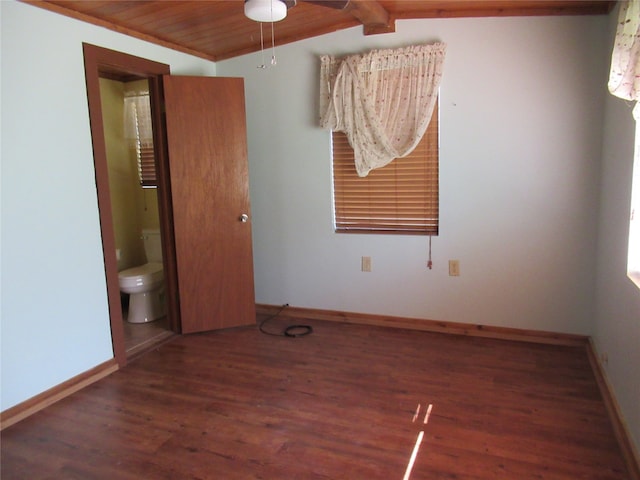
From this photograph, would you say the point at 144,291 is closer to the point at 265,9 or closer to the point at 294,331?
the point at 294,331

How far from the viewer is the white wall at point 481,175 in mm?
3123

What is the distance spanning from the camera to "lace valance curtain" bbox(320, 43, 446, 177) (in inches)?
133

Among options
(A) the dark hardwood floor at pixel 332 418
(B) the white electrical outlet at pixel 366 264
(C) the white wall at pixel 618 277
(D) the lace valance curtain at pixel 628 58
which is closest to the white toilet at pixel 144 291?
(A) the dark hardwood floor at pixel 332 418

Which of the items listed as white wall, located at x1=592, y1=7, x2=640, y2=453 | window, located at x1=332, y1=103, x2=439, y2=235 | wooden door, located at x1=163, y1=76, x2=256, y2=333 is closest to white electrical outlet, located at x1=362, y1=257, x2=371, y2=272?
window, located at x1=332, y1=103, x2=439, y2=235

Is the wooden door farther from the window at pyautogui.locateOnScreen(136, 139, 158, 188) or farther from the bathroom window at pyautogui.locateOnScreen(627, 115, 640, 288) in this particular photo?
the bathroom window at pyautogui.locateOnScreen(627, 115, 640, 288)

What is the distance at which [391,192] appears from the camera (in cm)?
367

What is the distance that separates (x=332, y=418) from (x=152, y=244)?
2.72 meters

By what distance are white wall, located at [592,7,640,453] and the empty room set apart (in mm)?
28

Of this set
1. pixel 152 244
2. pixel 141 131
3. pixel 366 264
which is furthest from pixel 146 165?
pixel 366 264

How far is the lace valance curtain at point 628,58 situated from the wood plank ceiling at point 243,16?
1089 millimetres

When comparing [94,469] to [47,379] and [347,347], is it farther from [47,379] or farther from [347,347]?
[347,347]

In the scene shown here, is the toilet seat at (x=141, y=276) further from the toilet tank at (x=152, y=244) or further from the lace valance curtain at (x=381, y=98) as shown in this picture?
the lace valance curtain at (x=381, y=98)

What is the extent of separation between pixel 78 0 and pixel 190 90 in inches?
37.9

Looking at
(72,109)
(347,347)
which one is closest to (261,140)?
(72,109)
